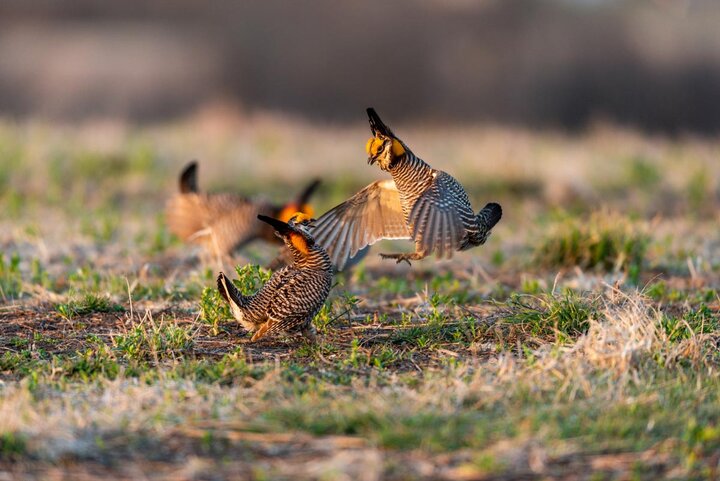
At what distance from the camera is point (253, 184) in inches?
444

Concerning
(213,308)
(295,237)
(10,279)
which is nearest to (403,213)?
(295,237)

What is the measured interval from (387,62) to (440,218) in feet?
49.4

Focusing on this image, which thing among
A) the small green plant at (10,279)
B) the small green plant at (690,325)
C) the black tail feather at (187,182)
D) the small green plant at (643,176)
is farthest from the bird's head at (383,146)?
the small green plant at (643,176)

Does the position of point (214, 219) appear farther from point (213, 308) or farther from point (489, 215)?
point (489, 215)

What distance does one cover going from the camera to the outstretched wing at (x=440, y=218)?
512cm

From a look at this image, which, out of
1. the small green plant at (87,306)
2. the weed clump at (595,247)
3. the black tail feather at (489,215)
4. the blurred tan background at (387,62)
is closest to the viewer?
the small green plant at (87,306)

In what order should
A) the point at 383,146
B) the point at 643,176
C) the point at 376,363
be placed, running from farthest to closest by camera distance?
the point at 643,176
the point at 383,146
the point at 376,363

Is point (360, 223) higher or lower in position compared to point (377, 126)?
lower

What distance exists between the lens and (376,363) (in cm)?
470

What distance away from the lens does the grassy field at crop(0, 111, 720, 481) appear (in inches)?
140

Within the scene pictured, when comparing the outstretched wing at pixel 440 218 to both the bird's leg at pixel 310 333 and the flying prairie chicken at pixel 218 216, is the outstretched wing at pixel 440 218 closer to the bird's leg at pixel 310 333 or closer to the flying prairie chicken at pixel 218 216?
the bird's leg at pixel 310 333

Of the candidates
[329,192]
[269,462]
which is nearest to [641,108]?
[329,192]

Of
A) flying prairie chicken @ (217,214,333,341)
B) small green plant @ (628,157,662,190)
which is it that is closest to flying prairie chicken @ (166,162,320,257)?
flying prairie chicken @ (217,214,333,341)

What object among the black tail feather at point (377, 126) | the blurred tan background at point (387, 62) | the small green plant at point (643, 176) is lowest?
the small green plant at point (643, 176)
